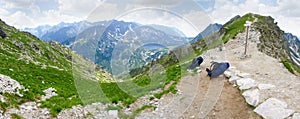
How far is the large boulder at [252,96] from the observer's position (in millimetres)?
17359

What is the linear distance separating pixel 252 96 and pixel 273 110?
2.16 meters

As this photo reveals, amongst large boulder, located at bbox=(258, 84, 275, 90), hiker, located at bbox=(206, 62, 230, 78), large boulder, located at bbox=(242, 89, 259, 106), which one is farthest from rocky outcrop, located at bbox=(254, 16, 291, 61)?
large boulder, located at bbox=(242, 89, 259, 106)

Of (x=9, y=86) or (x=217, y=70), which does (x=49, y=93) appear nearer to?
(x=9, y=86)

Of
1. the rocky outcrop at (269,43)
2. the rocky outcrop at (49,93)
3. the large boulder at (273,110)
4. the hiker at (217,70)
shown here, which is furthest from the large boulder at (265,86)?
the rocky outcrop at (269,43)

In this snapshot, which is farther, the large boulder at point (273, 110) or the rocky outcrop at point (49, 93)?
the rocky outcrop at point (49, 93)

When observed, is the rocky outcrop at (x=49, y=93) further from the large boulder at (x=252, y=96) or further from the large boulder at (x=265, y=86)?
the large boulder at (x=265, y=86)

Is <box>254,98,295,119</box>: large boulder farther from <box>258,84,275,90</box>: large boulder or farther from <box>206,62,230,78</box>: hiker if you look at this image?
<box>206,62,230,78</box>: hiker

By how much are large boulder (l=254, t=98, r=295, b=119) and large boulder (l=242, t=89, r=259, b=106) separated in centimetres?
55

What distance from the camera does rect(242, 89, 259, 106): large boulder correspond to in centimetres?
1736

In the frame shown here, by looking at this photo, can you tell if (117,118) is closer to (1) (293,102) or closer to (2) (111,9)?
(2) (111,9)

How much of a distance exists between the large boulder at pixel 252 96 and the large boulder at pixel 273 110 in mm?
551

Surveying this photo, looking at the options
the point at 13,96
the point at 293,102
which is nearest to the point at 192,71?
the point at 293,102

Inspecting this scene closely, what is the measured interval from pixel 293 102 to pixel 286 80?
201 inches

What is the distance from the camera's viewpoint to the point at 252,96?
59.5 ft
